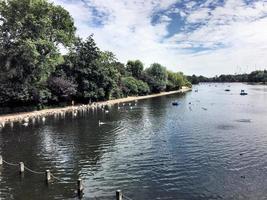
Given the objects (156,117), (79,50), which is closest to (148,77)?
(79,50)

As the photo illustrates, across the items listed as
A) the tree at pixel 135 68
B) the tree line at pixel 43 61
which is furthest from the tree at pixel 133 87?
the tree line at pixel 43 61

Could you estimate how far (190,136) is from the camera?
58.3m

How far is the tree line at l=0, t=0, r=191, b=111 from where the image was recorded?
82938mm

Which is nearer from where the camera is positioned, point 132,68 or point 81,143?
point 81,143

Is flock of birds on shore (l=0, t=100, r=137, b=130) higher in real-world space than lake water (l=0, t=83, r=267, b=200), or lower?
higher

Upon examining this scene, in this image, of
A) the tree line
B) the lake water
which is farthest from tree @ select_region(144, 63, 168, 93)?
the lake water

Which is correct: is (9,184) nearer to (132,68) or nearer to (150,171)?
(150,171)

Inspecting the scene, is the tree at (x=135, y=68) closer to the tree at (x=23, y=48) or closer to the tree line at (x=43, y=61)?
the tree line at (x=43, y=61)

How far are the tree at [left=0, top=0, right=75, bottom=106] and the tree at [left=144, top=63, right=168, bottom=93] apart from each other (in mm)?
98965

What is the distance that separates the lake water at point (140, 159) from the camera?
31859 millimetres

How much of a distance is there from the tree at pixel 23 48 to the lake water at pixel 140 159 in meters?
16.8

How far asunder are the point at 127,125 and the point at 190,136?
17266mm

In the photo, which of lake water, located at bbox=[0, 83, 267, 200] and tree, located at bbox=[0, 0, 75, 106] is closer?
lake water, located at bbox=[0, 83, 267, 200]

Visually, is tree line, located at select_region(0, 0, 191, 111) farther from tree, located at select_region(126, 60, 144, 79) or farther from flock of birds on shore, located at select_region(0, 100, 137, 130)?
tree, located at select_region(126, 60, 144, 79)
